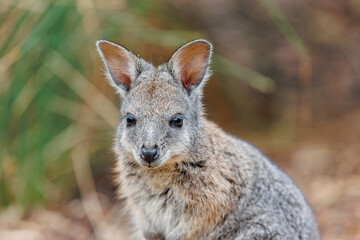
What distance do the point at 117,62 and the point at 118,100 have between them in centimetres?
291

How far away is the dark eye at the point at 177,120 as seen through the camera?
4410 mm

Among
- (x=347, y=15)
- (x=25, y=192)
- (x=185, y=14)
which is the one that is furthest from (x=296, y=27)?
(x=25, y=192)

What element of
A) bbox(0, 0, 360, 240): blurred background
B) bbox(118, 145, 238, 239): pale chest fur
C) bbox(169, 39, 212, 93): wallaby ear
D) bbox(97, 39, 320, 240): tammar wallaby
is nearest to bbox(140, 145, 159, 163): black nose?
bbox(97, 39, 320, 240): tammar wallaby

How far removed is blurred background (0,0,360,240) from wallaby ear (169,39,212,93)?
3.56 feet

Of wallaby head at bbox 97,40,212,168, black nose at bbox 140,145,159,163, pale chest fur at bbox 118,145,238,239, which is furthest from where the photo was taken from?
pale chest fur at bbox 118,145,238,239

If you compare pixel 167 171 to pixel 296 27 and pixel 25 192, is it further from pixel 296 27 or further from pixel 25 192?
pixel 296 27

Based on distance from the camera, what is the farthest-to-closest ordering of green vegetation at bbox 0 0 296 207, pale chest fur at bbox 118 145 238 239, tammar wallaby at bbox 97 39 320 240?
green vegetation at bbox 0 0 296 207 → pale chest fur at bbox 118 145 238 239 → tammar wallaby at bbox 97 39 320 240

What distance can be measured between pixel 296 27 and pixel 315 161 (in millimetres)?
2346

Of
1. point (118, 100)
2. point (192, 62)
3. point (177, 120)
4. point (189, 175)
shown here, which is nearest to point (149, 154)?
point (177, 120)

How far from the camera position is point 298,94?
31.1 feet

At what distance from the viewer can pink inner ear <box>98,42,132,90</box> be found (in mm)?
4676

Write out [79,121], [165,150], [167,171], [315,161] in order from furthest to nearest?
[315,161]
[79,121]
[167,171]
[165,150]

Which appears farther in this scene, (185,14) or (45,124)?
(185,14)

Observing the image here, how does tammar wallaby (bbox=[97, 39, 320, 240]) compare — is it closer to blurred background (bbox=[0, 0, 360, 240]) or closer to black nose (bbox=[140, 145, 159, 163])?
black nose (bbox=[140, 145, 159, 163])
